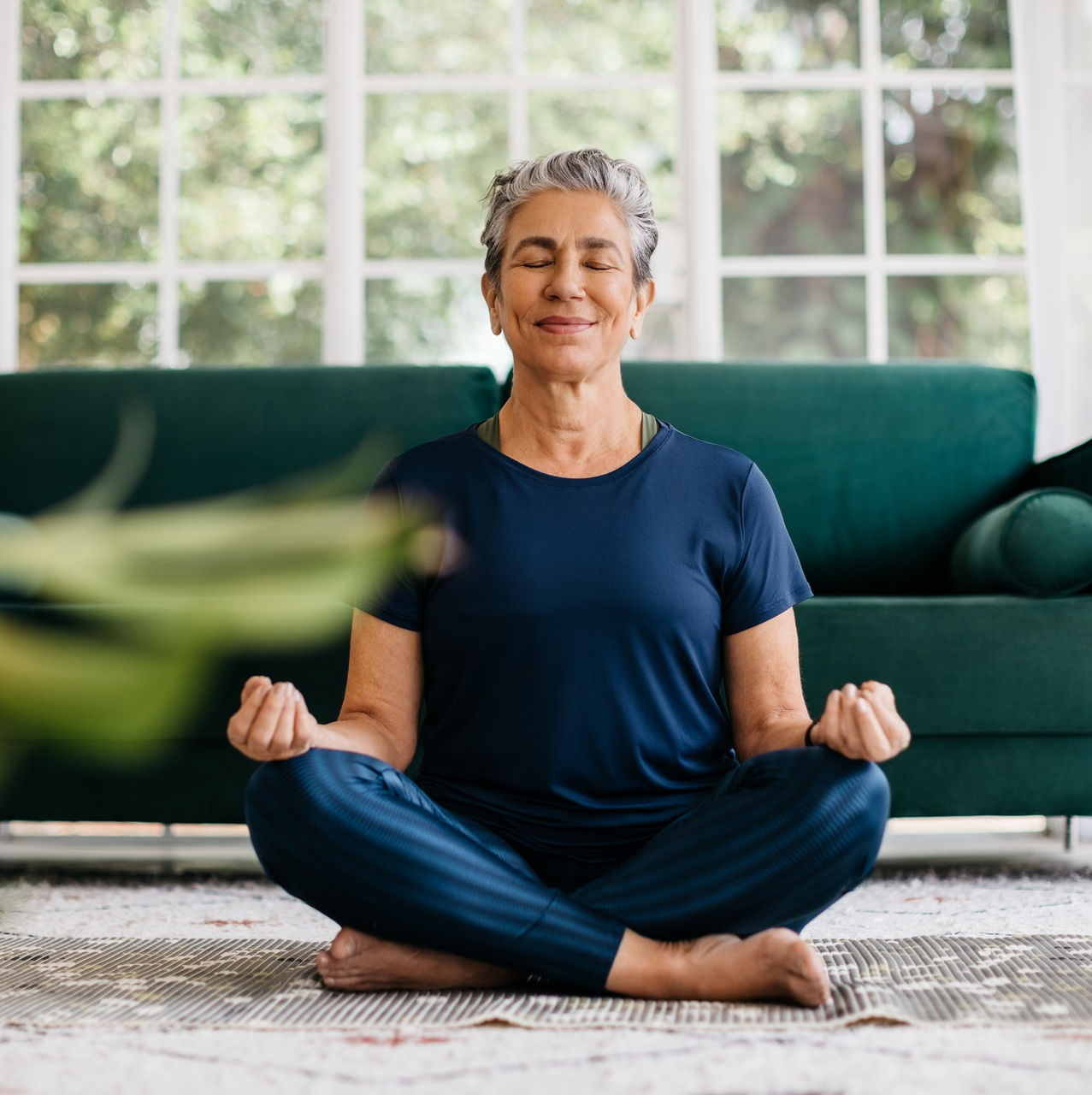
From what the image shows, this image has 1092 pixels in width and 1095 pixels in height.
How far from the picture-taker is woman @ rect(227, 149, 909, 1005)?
126cm

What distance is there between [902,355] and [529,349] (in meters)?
2.37

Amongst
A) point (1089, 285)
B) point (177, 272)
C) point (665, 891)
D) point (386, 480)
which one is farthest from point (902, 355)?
point (665, 891)

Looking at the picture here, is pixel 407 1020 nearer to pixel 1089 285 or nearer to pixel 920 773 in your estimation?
pixel 920 773

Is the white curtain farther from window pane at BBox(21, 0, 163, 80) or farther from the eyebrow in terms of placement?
window pane at BBox(21, 0, 163, 80)

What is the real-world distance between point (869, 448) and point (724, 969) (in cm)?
181

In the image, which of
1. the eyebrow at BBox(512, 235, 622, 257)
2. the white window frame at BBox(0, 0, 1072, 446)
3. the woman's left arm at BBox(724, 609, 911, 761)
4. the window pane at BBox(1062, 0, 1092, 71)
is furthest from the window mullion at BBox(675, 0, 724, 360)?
the woman's left arm at BBox(724, 609, 911, 761)

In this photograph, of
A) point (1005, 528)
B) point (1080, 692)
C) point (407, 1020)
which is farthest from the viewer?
point (1005, 528)

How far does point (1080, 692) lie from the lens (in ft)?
6.86

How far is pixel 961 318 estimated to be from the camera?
143 inches

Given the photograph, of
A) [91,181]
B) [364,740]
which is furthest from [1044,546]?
[91,181]

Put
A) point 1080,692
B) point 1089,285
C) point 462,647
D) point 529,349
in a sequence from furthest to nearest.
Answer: point 1089,285 < point 1080,692 < point 529,349 < point 462,647

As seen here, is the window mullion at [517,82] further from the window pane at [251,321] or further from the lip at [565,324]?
the lip at [565,324]

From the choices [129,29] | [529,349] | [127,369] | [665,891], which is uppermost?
[129,29]

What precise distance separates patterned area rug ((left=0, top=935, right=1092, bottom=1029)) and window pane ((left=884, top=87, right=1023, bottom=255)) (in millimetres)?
2548
